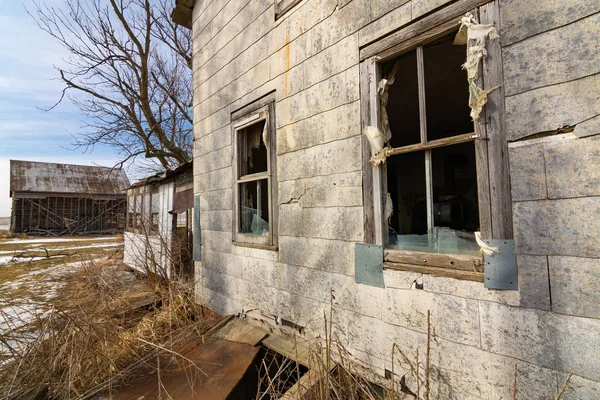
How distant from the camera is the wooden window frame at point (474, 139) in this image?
186 centimetres

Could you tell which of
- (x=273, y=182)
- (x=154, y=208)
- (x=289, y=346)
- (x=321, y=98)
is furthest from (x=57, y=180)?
(x=321, y=98)

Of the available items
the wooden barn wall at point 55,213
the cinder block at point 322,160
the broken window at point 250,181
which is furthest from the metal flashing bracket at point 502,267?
the wooden barn wall at point 55,213

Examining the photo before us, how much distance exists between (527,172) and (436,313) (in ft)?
3.43

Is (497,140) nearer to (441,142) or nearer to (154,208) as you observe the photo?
(441,142)

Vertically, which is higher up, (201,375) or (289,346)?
(289,346)

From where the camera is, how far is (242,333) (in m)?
3.70

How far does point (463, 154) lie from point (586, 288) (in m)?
2.79

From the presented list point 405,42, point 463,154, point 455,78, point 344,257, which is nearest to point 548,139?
point 405,42

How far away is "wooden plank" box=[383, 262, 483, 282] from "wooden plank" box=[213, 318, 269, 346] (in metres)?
1.88

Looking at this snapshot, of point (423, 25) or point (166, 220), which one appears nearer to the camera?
point (423, 25)

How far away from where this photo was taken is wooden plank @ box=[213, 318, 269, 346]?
3516 mm

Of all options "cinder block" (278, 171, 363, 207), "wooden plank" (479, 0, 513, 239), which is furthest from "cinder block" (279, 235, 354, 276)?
"wooden plank" (479, 0, 513, 239)

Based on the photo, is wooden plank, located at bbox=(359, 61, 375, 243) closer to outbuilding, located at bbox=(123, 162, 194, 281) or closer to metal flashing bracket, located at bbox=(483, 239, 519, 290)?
metal flashing bracket, located at bbox=(483, 239, 519, 290)

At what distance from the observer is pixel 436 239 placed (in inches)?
89.0
